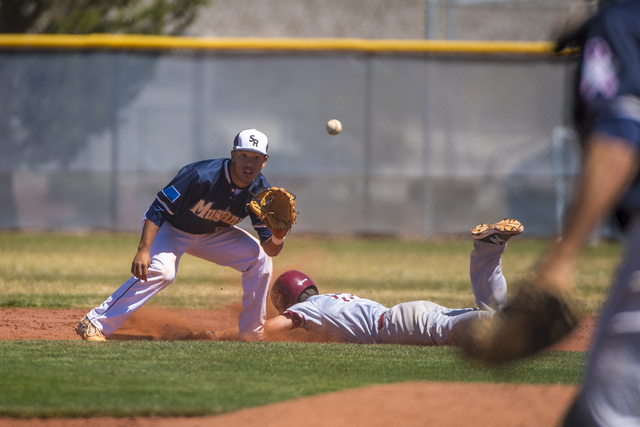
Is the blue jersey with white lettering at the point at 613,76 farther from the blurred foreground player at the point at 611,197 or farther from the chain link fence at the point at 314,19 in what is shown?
the chain link fence at the point at 314,19

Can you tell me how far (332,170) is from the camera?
39.7 ft

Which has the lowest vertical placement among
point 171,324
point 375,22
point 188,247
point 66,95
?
point 171,324

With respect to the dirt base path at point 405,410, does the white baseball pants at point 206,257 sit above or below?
above

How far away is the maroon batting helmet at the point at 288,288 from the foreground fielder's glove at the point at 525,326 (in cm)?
379

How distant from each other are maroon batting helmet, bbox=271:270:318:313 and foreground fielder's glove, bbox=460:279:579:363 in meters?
3.79

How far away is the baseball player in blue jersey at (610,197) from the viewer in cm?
124

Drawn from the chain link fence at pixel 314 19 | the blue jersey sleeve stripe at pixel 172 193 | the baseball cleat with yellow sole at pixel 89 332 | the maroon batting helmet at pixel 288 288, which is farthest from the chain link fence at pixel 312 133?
the baseball cleat with yellow sole at pixel 89 332

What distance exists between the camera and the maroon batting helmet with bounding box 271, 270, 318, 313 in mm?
5164

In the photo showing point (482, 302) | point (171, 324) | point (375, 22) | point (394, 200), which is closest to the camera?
point (482, 302)

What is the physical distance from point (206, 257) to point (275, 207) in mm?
719

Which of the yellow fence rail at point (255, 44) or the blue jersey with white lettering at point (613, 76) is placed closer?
the blue jersey with white lettering at point (613, 76)

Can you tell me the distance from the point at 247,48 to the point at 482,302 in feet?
27.8

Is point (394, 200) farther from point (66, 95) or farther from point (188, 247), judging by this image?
point (188, 247)

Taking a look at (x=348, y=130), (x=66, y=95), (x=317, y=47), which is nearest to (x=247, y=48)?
(x=317, y=47)
